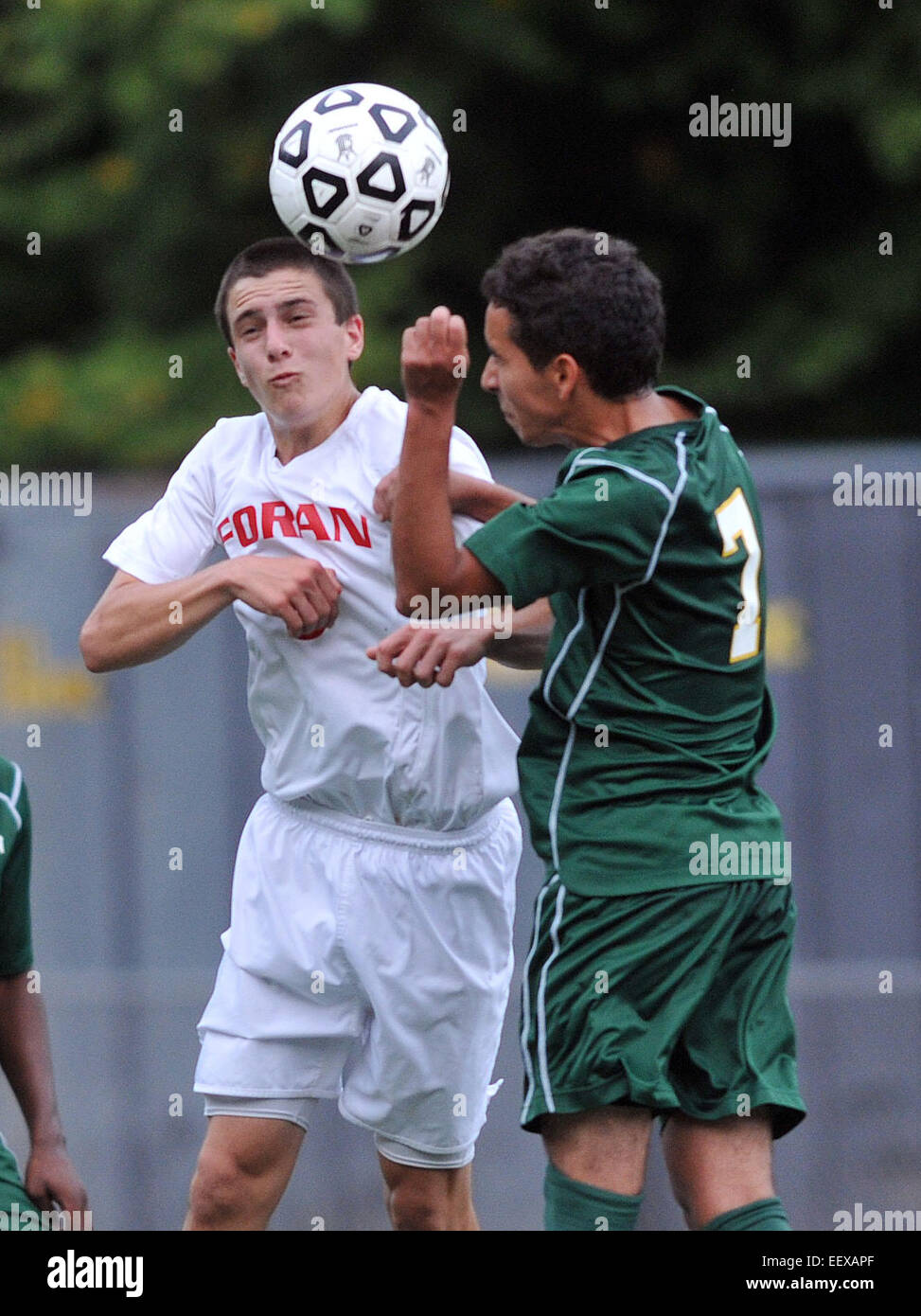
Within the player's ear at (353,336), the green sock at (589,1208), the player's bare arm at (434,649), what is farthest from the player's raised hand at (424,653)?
the green sock at (589,1208)

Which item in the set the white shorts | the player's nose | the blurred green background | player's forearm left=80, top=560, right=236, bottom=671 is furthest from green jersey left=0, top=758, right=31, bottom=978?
the blurred green background

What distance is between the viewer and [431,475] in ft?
12.3

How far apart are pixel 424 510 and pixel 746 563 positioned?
59 cm

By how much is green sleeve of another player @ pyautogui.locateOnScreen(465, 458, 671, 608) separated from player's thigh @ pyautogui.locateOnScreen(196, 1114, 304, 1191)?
1.33 m

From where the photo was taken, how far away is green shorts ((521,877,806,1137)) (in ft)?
12.1

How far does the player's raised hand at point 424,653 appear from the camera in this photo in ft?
12.3

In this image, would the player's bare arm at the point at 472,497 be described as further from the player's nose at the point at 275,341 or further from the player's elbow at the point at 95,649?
the player's elbow at the point at 95,649

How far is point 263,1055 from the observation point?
431 centimetres

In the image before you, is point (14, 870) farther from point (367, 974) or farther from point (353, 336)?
point (353, 336)

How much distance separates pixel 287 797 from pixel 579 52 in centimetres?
781

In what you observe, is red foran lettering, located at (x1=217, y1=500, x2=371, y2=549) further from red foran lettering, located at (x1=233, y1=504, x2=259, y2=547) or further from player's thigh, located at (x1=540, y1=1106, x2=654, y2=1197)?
player's thigh, located at (x1=540, y1=1106, x2=654, y2=1197)

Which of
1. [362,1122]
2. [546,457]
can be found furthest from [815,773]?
[362,1122]

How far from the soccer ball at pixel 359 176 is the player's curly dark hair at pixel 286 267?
2.9 inches

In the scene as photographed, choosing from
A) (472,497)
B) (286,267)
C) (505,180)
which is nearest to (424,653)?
(472,497)
